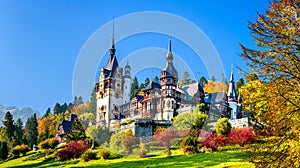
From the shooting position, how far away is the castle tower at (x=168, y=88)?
1858 inches

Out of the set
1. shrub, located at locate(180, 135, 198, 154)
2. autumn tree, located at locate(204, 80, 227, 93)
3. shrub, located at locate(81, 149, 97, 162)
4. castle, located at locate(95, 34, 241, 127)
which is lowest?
shrub, located at locate(81, 149, 97, 162)

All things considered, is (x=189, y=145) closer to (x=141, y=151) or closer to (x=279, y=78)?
(x=141, y=151)

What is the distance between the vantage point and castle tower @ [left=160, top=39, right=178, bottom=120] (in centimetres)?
4719

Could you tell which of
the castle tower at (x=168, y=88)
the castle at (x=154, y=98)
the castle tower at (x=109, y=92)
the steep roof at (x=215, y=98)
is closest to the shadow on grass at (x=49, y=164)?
the castle at (x=154, y=98)

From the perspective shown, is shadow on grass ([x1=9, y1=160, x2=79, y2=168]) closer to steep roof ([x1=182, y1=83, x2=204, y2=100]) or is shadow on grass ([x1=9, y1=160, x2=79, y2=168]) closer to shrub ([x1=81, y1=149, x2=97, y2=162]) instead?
shrub ([x1=81, y1=149, x2=97, y2=162])

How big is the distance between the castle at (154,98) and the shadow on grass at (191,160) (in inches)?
702

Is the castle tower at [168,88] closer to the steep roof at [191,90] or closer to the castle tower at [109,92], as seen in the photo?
the steep roof at [191,90]

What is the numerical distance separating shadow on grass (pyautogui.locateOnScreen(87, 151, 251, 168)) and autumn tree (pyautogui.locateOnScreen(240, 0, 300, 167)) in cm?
1052

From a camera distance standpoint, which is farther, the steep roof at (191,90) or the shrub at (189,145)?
the steep roof at (191,90)

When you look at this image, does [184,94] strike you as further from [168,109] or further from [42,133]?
[42,133]

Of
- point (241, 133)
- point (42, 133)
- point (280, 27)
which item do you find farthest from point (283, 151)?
point (42, 133)

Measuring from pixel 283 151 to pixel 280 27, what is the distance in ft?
11.9

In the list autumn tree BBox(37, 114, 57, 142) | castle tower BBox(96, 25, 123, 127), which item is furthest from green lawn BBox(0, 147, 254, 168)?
autumn tree BBox(37, 114, 57, 142)

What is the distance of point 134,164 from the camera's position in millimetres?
26422
